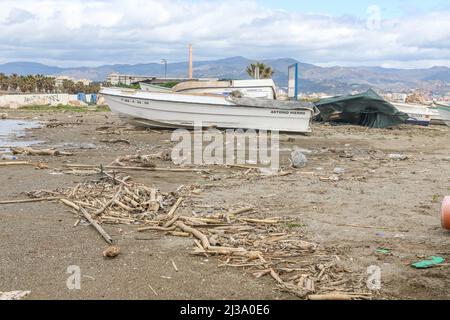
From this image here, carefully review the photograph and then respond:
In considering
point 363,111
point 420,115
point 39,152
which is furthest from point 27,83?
point 39,152

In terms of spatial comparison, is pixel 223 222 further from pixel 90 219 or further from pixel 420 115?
pixel 420 115

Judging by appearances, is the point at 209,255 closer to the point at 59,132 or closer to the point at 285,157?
the point at 285,157

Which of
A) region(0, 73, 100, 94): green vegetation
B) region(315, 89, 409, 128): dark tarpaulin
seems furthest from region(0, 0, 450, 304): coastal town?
region(0, 73, 100, 94): green vegetation

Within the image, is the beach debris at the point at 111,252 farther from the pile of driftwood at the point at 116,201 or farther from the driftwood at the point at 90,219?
the pile of driftwood at the point at 116,201

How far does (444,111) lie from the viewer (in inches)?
1097

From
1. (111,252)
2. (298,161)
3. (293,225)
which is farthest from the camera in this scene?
(298,161)

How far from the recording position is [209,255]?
5.76 meters

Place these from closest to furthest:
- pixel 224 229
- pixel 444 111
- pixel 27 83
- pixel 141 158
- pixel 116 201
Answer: pixel 224 229 → pixel 116 201 → pixel 141 158 → pixel 444 111 → pixel 27 83

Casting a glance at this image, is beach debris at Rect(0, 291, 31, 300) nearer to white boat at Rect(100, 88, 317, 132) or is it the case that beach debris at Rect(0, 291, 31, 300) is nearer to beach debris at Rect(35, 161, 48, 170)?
beach debris at Rect(35, 161, 48, 170)

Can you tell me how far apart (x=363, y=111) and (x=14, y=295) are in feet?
75.0

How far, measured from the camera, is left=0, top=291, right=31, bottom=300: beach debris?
4.55 metres

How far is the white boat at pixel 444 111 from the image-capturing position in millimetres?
27664

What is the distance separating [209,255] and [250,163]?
7447 millimetres

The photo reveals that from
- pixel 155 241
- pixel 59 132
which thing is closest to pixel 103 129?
pixel 59 132
